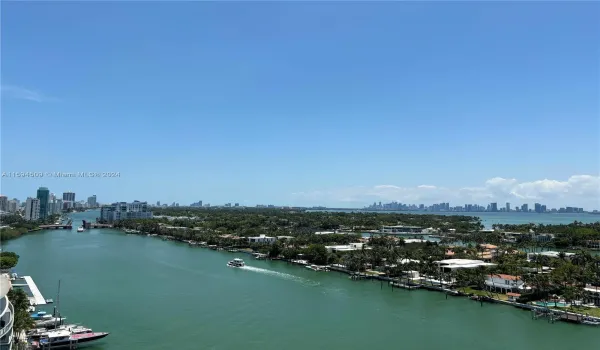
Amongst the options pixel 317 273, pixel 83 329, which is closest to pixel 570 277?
pixel 317 273

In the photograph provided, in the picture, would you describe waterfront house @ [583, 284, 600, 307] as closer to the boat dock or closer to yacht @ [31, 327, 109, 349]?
yacht @ [31, 327, 109, 349]

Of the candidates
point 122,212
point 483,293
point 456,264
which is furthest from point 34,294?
point 122,212

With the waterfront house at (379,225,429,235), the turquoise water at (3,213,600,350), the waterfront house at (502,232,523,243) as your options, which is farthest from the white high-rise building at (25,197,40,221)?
the waterfront house at (502,232,523,243)

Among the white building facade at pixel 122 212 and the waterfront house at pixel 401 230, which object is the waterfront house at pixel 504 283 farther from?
the white building facade at pixel 122 212

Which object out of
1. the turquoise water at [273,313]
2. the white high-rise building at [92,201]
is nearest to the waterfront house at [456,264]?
the turquoise water at [273,313]

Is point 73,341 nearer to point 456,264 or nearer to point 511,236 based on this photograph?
point 456,264

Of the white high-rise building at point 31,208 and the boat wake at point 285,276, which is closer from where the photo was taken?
the boat wake at point 285,276
